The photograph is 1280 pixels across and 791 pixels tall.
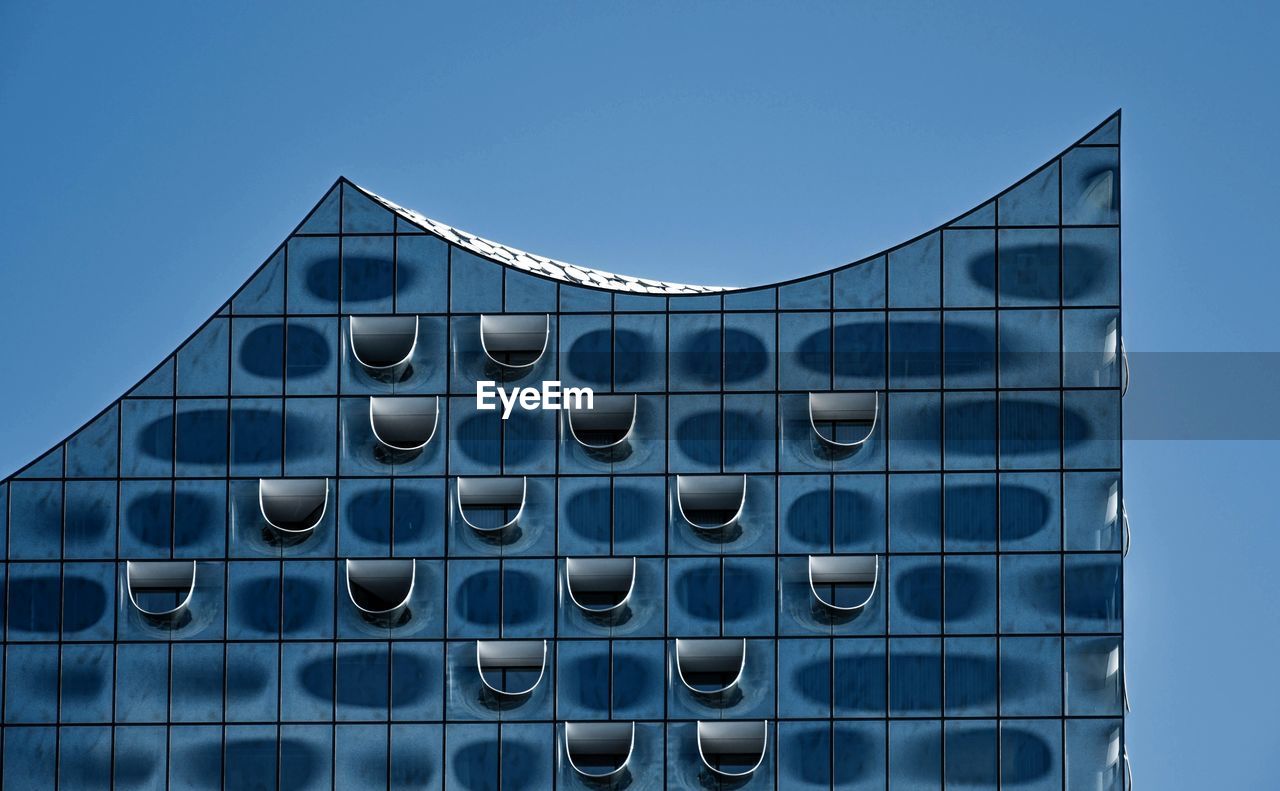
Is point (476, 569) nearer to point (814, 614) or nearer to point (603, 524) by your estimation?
point (603, 524)

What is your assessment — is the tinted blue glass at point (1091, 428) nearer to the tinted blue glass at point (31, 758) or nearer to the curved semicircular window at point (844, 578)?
the curved semicircular window at point (844, 578)

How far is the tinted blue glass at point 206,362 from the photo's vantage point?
77.2m

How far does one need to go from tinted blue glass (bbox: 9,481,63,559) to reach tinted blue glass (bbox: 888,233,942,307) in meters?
26.7

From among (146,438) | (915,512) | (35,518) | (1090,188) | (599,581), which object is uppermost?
(1090,188)

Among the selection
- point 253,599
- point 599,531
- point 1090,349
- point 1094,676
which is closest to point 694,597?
point 599,531

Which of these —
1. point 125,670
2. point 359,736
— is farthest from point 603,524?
point 125,670

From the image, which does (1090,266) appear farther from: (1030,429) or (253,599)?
(253,599)

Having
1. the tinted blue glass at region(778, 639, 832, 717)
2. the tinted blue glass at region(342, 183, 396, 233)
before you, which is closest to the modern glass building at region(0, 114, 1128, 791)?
the tinted blue glass at region(778, 639, 832, 717)

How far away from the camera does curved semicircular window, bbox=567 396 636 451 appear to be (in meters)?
76.2

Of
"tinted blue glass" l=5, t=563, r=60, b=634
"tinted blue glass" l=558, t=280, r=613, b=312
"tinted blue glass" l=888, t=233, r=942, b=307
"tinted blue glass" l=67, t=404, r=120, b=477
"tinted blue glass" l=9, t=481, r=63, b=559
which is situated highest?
"tinted blue glass" l=888, t=233, r=942, b=307

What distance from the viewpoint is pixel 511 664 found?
245ft

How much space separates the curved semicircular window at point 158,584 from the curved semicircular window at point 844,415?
19640mm

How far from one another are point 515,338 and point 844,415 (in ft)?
34.5

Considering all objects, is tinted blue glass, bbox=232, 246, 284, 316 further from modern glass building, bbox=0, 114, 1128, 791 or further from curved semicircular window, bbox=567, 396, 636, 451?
curved semicircular window, bbox=567, 396, 636, 451
